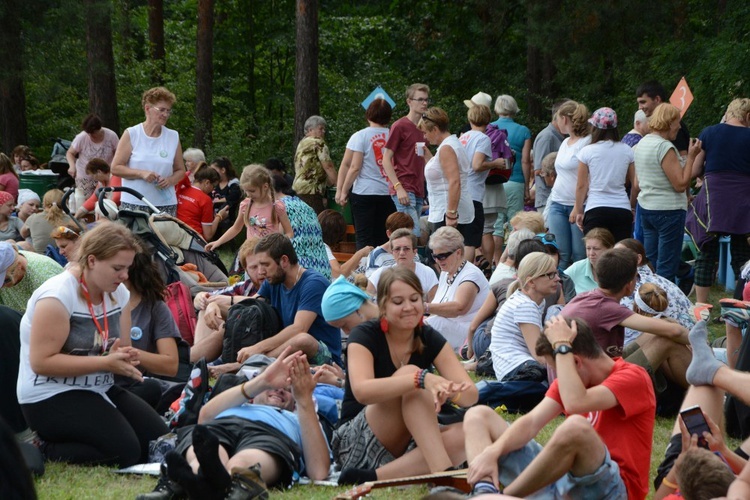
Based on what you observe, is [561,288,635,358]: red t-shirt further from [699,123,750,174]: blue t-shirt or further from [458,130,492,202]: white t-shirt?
[458,130,492,202]: white t-shirt

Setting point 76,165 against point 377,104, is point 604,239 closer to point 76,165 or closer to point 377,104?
point 377,104

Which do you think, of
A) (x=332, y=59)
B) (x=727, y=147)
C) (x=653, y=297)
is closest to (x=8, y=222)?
(x=727, y=147)

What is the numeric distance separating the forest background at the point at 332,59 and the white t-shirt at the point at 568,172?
14.5 feet

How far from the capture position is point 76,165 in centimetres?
1380

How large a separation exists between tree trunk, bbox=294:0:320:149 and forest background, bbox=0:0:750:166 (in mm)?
22

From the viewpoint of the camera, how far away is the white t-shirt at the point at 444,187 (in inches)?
376

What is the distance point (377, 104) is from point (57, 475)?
237 inches

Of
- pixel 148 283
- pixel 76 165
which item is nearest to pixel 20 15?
pixel 76 165

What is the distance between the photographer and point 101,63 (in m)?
17.8

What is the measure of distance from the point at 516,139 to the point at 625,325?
6163 millimetres

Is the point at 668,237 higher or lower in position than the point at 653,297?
lower

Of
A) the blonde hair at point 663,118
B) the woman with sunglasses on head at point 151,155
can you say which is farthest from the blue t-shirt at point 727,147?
the woman with sunglasses on head at point 151,155

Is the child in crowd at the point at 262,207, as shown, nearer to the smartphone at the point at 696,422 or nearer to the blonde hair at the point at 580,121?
the blonde hair at the point at 580,121

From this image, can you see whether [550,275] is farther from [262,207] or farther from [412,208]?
[412,208]
